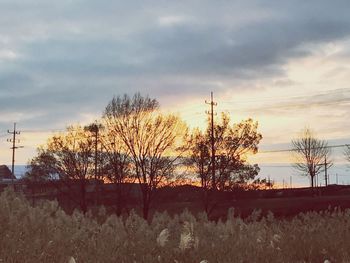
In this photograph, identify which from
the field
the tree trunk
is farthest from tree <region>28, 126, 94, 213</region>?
the field

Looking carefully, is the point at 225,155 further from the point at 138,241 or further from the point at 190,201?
the point at 138,241

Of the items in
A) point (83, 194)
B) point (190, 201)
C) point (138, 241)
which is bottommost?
point (138, 241)

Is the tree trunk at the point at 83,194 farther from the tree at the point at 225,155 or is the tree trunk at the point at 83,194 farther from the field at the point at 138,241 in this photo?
the field at the point at 138,241

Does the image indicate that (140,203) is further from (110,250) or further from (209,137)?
(110,250)

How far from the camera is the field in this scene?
5.35m

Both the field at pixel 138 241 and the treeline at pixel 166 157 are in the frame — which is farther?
the treeline at pixel 166 157

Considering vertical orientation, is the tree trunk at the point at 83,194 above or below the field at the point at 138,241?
above

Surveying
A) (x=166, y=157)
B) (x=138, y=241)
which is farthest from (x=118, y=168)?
(x=138, y=241)

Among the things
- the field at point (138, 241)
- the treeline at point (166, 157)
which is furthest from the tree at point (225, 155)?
the field at point (138, 241)

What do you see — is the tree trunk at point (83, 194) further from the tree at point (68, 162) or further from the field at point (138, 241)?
the field at point (138, 241)

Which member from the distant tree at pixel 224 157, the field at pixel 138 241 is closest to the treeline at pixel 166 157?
the distant tree at pixel 224 157

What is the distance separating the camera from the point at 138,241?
587 centimetres

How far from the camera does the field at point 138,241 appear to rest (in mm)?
5352

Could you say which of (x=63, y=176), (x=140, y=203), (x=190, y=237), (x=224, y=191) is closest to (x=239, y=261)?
(x=190, y=237)
